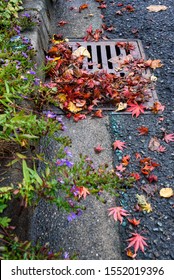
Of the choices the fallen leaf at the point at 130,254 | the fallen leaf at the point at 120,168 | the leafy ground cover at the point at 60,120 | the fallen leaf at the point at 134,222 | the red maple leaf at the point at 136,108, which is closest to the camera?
the leafy ground cover at the point at 60,120

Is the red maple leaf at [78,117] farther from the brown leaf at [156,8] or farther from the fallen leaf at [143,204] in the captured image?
the brown leaf at [156,8]

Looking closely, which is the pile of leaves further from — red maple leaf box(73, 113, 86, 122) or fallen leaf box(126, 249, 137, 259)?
fallen leaf box(126, 249, 137, 259)

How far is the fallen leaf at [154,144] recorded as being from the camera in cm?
248

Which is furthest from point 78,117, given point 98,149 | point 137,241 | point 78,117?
point 137,241

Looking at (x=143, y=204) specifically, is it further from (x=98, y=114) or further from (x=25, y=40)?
(x=25, y=40)

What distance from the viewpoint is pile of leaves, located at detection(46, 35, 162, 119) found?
107 inches

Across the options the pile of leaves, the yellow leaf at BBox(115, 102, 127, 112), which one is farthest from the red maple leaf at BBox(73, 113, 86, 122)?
the yellow leaf at BBox(115, 102, 127, 112)

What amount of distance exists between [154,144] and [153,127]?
18cm

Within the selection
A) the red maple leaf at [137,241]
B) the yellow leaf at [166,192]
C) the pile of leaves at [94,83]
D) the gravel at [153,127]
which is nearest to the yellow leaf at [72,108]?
the pile of leaves at [94,83]

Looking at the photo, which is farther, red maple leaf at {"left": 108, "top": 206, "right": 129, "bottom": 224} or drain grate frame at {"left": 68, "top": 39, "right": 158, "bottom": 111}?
drain grate frame at {"left": 68, "top": 39, "right": 158, "bottom": 111}

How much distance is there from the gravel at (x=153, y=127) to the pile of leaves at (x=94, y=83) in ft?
0.42

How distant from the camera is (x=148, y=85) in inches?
116

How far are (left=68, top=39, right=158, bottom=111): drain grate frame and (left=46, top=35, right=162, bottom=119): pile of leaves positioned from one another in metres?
0.05

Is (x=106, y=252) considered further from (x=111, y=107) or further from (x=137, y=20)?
(x=137, y=20)
